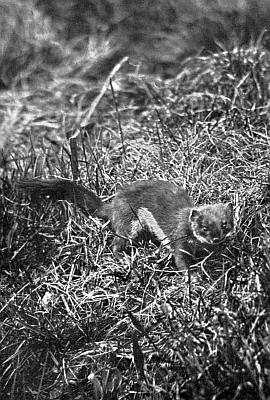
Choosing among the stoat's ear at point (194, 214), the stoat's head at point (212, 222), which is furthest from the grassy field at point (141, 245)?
the stoat's ear at point (194, 214)

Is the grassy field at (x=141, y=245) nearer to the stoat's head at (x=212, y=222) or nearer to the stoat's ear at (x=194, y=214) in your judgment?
the stoat's head at (x=212, y=222)

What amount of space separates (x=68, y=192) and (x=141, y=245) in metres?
0.61

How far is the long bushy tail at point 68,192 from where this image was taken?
5.01m

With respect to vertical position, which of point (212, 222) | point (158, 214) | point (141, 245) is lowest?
point (141, 245)

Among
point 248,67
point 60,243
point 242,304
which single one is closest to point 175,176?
point 60,243

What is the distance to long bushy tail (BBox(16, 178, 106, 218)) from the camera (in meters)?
5.01

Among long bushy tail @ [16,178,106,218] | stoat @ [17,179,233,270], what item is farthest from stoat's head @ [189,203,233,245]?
long bushy tail @ [16,178,106,218]

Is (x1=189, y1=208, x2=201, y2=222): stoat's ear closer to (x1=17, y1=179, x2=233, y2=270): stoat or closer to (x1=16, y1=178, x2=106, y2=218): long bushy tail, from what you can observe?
(x1=17, y1=179, x2=233, y2=270): stoat

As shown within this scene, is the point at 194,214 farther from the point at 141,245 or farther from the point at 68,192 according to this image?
the point at 68,192

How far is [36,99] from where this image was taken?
24.6 ft

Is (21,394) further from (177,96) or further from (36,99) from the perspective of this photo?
(36,99)

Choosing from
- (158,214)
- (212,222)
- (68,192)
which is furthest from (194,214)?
(68,192)

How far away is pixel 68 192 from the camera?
5.02 m

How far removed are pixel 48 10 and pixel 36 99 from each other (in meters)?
1.47
